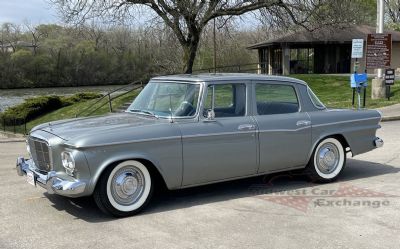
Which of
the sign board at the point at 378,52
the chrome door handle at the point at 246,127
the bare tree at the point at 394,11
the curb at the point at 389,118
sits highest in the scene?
the bare tree at the point at 394,11

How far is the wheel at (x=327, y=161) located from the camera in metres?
7.12

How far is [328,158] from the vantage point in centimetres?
728

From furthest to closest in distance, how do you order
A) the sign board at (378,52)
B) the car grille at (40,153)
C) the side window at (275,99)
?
the sign board at (378,52)
the side window at (275,99)
the car grille at (40,153)

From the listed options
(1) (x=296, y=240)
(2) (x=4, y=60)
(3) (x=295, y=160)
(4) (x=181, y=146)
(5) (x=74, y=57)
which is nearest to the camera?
(1) (x=296, y=240)

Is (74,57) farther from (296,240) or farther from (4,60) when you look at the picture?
(296,240)

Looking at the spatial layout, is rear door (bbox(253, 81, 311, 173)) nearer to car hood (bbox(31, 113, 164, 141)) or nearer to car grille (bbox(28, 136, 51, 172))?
car hood (bbox(31, 113, 164, 141))

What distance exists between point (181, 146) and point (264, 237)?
5.05 ft

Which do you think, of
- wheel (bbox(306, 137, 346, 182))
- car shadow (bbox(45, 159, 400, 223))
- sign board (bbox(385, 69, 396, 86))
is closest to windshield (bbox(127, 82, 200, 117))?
car shadow (bbox(45, 159, 400, 223))

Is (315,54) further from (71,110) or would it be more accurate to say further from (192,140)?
(192,140)

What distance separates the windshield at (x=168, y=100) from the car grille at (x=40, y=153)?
1370 mm

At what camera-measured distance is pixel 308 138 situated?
697cm

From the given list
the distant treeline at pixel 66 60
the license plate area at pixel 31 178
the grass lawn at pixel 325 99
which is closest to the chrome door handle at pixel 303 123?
the license plate area at pixel 31 178

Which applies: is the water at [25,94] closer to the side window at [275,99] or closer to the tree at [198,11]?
the tree at [198,11]

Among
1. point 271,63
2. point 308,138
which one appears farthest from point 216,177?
point 271,63
